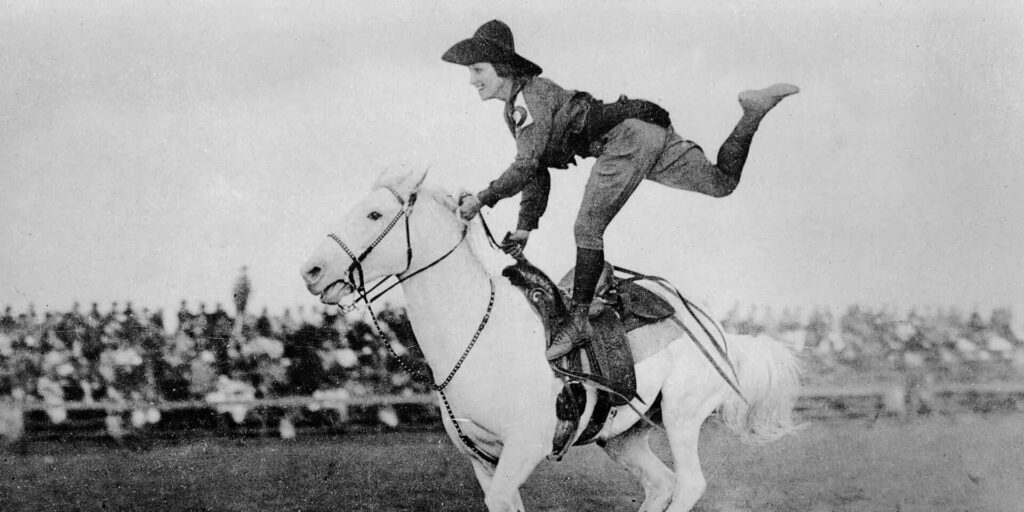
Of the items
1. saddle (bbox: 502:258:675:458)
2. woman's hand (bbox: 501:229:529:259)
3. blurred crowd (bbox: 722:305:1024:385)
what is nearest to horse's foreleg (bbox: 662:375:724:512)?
saddle (bbox: 502:258:675:458)

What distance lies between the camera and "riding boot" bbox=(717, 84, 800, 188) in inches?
230

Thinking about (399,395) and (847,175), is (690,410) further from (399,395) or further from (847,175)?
(399,395)

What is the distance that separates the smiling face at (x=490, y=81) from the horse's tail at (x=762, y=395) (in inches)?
78.0

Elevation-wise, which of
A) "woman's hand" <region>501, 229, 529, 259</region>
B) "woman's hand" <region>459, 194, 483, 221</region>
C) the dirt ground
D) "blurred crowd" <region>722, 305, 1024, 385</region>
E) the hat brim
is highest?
the hat brim

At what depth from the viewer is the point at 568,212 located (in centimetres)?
709

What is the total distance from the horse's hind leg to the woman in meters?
0.97

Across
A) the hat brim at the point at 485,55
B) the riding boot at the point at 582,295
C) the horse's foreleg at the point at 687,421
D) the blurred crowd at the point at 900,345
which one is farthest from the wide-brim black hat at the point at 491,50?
the blurred crowd at the point at 900,345

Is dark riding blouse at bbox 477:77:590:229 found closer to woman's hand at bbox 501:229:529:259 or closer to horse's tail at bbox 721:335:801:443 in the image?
woman's hand at bbox 501:229:529:259

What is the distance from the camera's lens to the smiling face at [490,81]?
5.81 m

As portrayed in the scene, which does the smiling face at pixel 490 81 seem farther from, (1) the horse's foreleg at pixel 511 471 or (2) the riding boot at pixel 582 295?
(1) the horse's foreleg at pixel 511 471

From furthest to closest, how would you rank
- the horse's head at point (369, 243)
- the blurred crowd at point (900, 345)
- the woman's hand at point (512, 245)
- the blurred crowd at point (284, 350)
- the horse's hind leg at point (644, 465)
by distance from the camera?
the blurred crowd at point (900, 345), the blurred crowd at point (284, 350), the horse's hind leg at point (644, 465), the woman's hand at point (512, 245), the horse's head at point (369, 243)

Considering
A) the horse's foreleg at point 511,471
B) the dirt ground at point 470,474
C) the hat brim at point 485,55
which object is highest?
the hat brim at point 485,55

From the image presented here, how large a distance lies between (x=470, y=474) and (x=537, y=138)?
143 inches

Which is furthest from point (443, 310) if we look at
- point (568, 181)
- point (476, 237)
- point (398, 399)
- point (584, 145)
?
point (398, 399)
